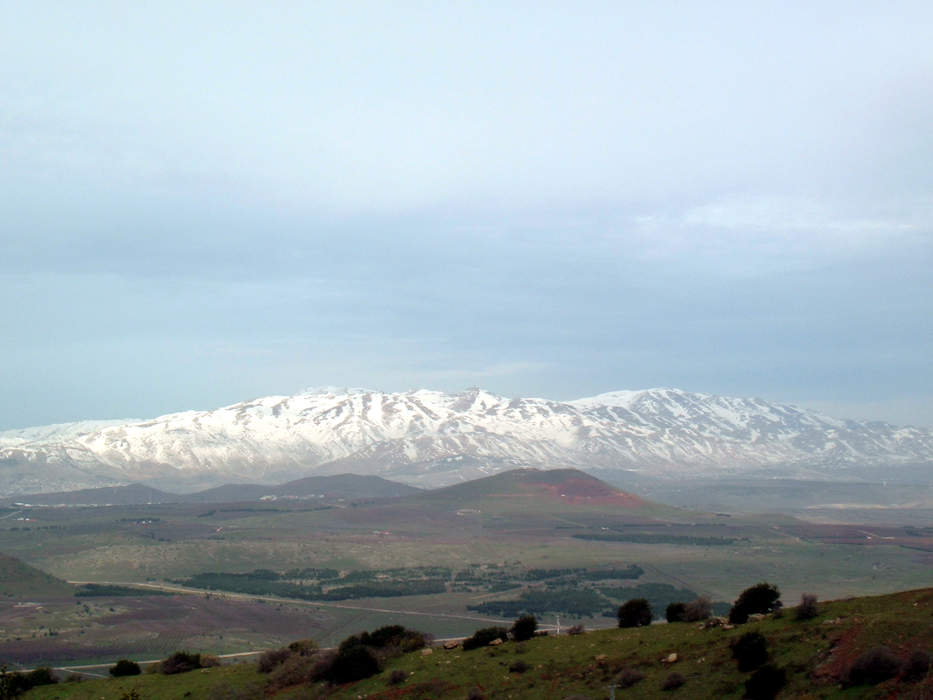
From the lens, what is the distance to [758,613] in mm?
34781

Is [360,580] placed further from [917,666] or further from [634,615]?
[917,666]

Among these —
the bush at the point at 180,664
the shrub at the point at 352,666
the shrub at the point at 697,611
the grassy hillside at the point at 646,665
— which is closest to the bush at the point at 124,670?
the bush at the point at 180,664

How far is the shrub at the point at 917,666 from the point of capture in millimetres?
21953

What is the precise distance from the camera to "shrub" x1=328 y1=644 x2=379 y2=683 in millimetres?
35656

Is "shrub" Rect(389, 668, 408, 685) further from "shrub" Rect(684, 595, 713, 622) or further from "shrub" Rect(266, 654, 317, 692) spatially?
"shrub" Rect(684, 595, 713, 622)

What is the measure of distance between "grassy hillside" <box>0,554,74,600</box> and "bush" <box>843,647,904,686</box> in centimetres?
11807

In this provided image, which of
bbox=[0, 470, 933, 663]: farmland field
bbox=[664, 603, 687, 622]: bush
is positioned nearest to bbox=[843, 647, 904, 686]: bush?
bbox=[664, 603, 687, 622]: bush

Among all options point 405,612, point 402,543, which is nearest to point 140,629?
point 405,612

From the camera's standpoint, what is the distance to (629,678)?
28.2m

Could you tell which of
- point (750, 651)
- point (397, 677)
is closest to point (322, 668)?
point (397, 677)

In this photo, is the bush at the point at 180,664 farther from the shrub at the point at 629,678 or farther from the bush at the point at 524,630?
the shrub at the point at 629,678

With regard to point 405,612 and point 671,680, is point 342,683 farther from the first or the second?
point 405,612

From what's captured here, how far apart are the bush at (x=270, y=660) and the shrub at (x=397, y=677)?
26.0 feet

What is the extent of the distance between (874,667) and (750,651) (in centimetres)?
455
